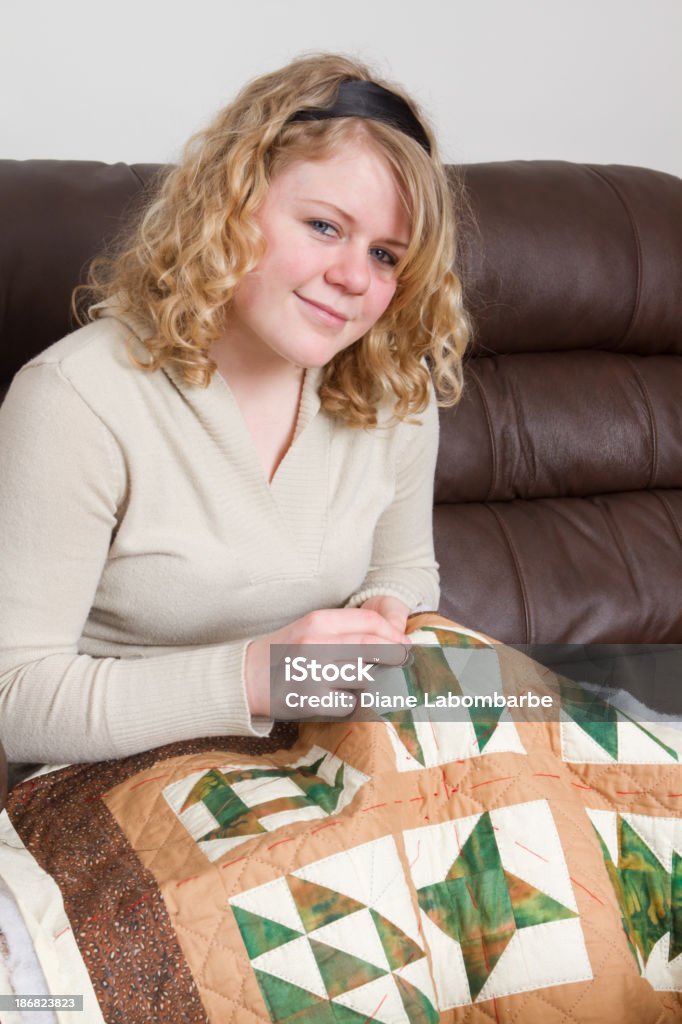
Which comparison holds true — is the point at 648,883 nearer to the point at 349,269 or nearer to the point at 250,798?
the point at 250,798

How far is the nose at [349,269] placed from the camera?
999 mm

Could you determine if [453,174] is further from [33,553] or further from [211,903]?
[211,903]

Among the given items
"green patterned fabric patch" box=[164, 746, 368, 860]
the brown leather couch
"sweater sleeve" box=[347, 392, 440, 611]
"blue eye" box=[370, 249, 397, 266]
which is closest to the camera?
"green patterned fabric patch" box=[164, 746, 368, 860]

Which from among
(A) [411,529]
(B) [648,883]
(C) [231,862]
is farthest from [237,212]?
(B) [648,883]

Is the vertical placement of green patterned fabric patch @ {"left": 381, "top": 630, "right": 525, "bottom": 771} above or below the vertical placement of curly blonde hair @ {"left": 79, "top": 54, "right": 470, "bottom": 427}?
below

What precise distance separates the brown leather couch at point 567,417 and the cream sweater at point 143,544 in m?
0.39

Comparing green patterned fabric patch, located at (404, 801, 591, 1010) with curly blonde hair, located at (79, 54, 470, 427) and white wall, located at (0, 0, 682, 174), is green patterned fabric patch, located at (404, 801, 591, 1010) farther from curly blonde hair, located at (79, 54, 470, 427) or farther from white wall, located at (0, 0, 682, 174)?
white wall, located at (0, 0, 682, 174)

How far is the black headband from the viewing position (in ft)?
3.30

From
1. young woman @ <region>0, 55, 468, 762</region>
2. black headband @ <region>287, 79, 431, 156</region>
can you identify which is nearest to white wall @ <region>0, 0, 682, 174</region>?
young woman @ <region>0, 55, 468, 762</region>

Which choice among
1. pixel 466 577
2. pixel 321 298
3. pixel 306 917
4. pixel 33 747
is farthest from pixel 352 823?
pixel 466 577

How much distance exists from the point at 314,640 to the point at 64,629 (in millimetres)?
242

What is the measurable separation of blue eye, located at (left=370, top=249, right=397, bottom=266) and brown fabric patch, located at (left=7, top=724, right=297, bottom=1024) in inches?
23.4

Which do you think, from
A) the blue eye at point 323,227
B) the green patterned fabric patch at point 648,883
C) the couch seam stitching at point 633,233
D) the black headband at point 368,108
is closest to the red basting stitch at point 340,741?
the green patterned fabric patch at point 648,883

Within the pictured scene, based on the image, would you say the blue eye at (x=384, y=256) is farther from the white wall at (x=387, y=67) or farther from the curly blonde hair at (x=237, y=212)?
the white wall at (x=387, y=67)
